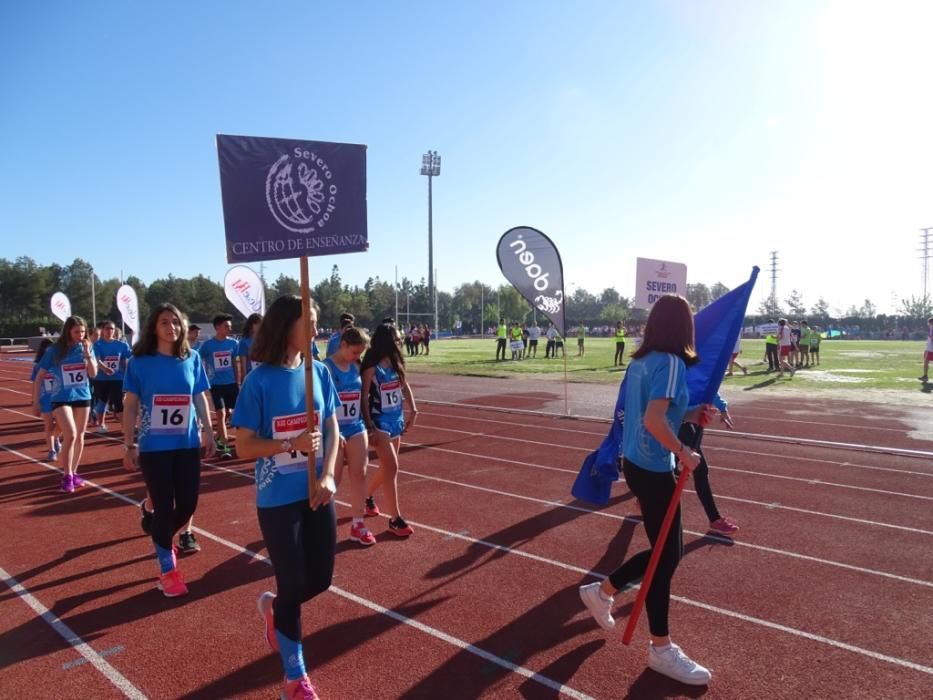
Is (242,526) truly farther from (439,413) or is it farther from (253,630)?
(439,413)

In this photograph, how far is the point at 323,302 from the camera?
93.8m

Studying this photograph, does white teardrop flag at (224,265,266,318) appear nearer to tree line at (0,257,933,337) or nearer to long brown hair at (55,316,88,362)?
long brown hair at (55,316,88,362)

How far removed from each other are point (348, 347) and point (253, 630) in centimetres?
237

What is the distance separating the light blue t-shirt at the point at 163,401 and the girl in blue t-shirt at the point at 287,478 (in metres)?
1.72

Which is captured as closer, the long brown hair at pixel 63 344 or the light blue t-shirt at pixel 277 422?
the light blue t-shirt at pixel 277 422

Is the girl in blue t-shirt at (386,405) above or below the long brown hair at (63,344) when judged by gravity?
below

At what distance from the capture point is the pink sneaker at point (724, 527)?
5621mm

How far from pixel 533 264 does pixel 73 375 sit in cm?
770

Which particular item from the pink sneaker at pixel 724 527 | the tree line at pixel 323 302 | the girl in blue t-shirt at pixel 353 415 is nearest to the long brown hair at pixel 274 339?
the girl in blue t-shirt at pixel 353 415

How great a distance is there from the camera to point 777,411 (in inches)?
530

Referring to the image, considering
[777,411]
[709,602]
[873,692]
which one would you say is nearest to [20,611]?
[709,602]

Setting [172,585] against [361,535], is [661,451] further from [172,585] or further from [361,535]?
[172,585]

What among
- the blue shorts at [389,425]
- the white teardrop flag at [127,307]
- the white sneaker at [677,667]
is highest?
the white teardrop flag at [127,307]

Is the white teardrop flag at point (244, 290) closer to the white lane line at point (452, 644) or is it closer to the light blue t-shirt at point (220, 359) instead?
the light blue t-shirt at point (220, 359)
